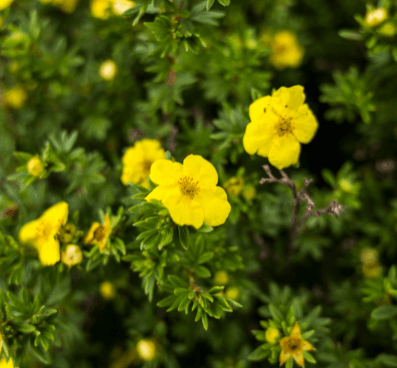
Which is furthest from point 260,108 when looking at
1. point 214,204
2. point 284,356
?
point 284,356

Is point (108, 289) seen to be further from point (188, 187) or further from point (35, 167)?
point (188, 187)

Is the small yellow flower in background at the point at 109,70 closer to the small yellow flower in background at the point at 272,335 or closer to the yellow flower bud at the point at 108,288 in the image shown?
the yellow flower bud at the point at 108,288

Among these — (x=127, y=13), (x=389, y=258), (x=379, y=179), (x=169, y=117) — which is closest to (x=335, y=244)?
(x=389, y=258)

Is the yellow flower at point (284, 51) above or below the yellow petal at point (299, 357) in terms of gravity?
above

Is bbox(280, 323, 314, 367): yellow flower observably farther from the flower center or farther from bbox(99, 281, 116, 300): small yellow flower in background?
bbox(99, 281, 116, 300): small yellow flower in background

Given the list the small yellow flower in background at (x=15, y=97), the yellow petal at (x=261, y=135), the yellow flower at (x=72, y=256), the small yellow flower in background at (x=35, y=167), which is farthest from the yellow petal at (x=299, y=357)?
the small yellow flower in background at (x=15, y=97)

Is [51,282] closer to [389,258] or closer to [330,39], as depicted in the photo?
[389,258]
